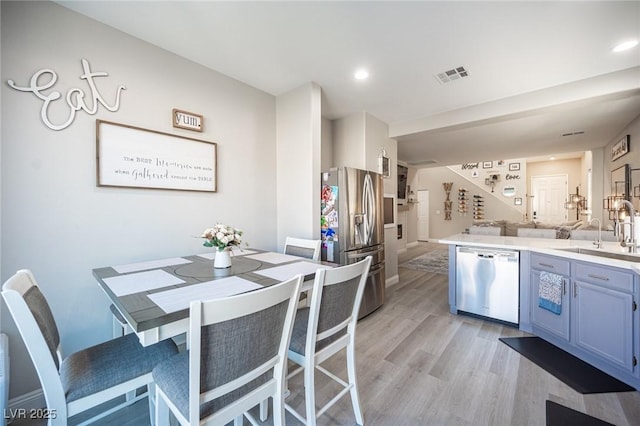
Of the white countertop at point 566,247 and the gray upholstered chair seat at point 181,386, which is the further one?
the white countertop at point 566,247

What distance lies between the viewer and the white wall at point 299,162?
2889mm

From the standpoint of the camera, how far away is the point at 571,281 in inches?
87.9

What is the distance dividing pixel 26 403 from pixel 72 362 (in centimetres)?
100

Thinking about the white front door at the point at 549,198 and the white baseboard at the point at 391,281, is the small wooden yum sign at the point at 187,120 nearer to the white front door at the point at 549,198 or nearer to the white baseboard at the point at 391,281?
the white baseboard at the point at 391,281

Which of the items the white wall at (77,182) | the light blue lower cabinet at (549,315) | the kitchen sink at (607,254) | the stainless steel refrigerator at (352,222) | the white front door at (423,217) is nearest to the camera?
the white wall at (77,182)

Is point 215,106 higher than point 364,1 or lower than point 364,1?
lower

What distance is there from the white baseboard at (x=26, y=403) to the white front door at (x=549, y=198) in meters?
12.1

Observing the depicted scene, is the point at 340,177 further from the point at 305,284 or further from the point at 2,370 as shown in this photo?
the point at 2,370

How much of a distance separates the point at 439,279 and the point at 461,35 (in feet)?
12.7

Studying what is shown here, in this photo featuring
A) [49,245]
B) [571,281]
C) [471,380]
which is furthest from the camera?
[571,281]

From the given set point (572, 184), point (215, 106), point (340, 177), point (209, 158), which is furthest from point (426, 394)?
point (572, 184)

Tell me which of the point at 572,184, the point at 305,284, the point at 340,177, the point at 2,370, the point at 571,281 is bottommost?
the point at 2,370

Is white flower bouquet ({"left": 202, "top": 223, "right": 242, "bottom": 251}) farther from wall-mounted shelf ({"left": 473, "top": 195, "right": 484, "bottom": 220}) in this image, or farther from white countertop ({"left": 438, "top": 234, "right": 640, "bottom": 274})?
wall-mounted shelf ({"left": 473, "top": 195, "right": 484, "bottom": 220})

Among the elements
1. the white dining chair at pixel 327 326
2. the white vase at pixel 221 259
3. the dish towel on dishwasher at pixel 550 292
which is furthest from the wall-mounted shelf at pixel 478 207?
the white vase at pixel 221 259
